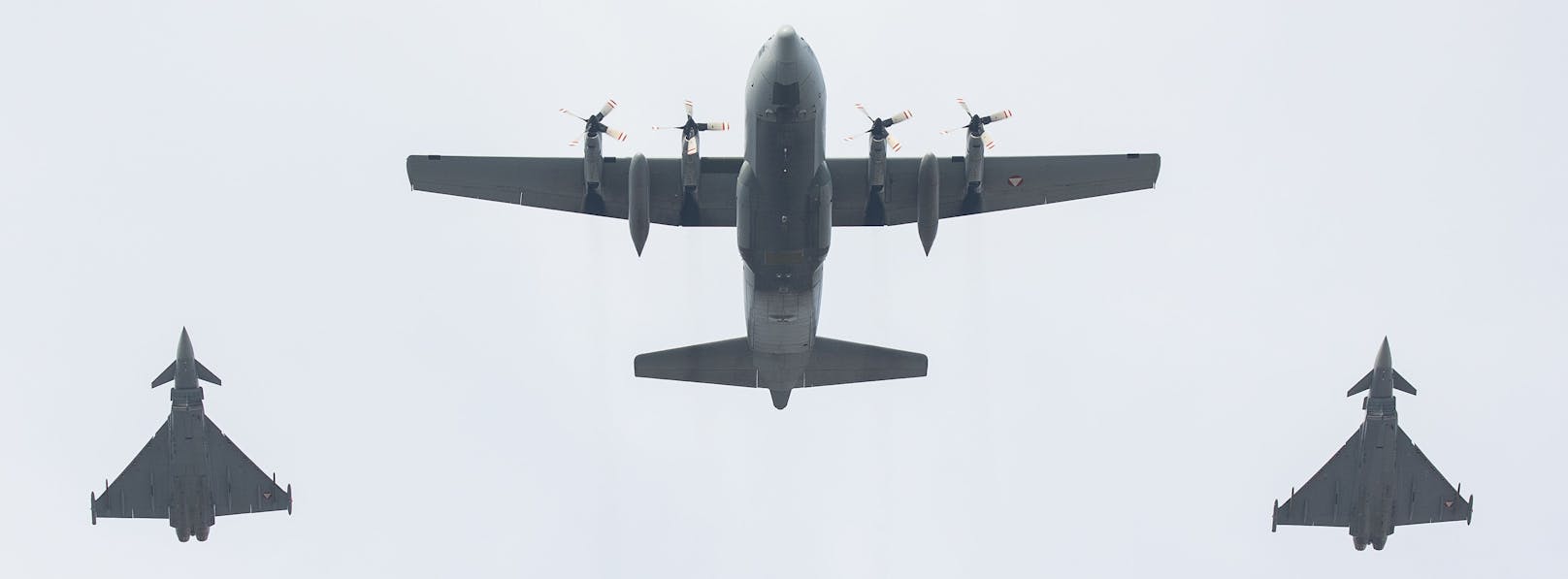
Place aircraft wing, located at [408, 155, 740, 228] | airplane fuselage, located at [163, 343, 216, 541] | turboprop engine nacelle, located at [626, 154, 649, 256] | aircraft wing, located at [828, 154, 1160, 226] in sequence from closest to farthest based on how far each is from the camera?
turboprop engine nacelle, located at [626, 154, 649, 256] < aircraft wing, located at [408, 155, 740, 228] < aircraft wing, located at [828, 154, 1160, 226] < airplane fuselage, located at [163, 343, 216, 541]

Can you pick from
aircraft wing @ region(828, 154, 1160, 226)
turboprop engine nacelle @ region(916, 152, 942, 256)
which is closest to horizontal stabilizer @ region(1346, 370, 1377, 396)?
aircraft wing @ region(828, 154, 1160, 226)

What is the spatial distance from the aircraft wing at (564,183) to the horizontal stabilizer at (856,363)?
4.91 meters

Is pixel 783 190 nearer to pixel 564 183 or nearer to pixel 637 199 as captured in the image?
pixel 637 199

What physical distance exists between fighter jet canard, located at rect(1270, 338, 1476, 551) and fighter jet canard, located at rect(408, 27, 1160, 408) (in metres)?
9.25

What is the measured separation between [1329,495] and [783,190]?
2019cm

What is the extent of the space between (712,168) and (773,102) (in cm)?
608

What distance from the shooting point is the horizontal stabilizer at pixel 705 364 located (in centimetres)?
5209

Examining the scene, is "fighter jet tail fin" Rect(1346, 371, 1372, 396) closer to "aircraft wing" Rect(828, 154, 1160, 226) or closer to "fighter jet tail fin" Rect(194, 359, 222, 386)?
"aircraft wing" Rect(828, 154, 1160, 226)

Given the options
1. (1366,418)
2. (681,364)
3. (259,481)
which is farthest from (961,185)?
(259,481)

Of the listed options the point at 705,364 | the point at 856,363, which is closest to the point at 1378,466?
the point at 856,363

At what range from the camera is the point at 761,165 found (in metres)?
44.8

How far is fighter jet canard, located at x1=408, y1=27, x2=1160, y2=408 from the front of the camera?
1747 inches

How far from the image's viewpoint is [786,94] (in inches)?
→ 1700

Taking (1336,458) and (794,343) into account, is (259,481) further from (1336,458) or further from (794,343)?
(1336,458)
